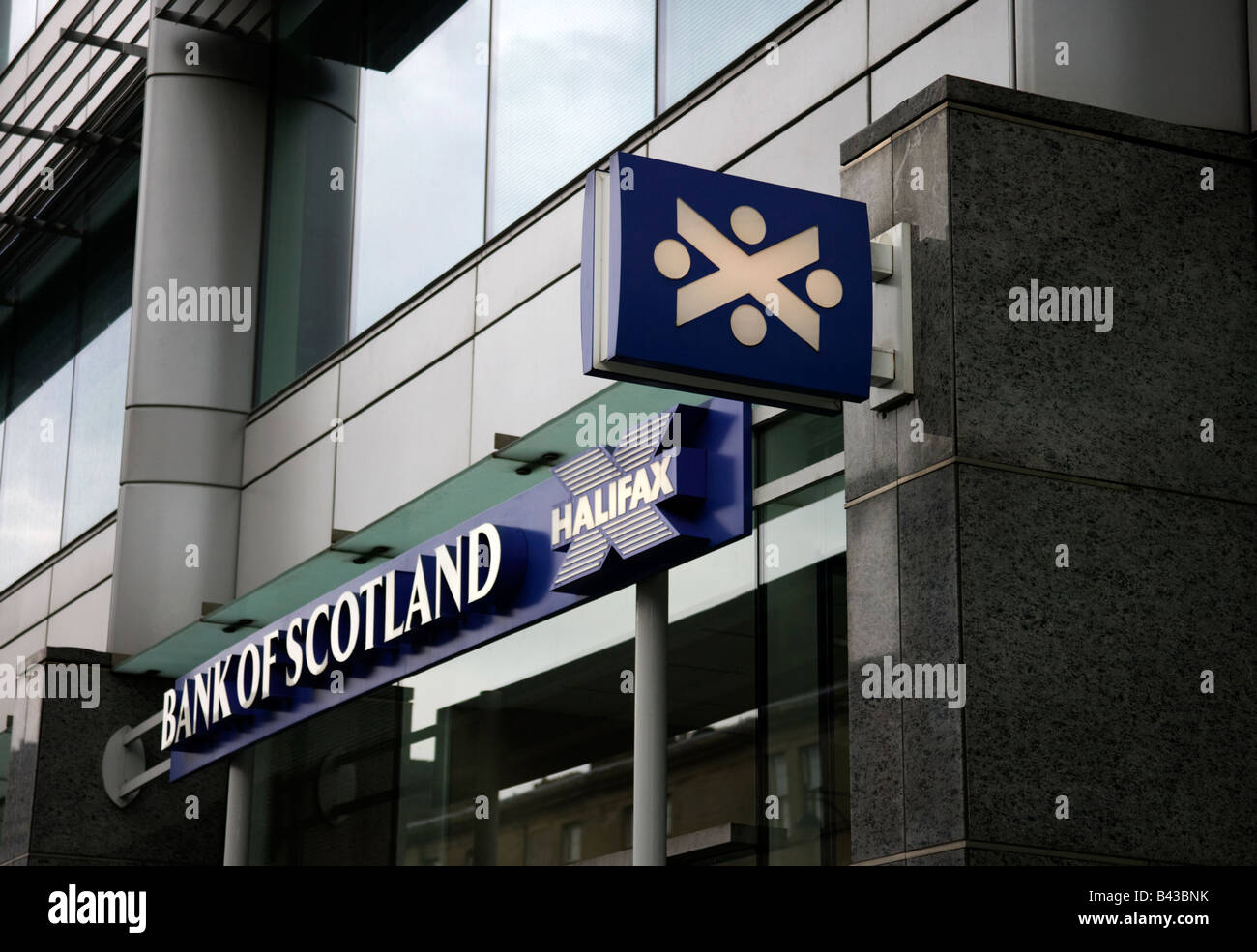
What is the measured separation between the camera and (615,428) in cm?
1104

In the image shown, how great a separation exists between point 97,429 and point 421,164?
676 centimetres

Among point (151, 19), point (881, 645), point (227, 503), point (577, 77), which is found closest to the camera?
point (881, 645)

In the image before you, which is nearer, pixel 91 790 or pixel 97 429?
pixel 91 790

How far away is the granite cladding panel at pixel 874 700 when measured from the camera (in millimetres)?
7363

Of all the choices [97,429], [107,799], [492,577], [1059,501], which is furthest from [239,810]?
[1059,501]

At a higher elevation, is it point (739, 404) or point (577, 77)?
point (577, 77)

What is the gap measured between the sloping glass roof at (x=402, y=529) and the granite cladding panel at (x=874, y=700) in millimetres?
1974

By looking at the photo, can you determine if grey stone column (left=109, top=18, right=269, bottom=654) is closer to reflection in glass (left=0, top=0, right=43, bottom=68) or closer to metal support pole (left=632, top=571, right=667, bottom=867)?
reflection in glass (left=0, top=0, right=43, bottom=68)

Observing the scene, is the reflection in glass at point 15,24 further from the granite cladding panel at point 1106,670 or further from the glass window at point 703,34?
the granite cladding panel at point 1106,670

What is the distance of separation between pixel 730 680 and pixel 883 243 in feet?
9.98

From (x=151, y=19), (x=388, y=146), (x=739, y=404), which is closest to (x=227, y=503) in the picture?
(x=388, y=146)

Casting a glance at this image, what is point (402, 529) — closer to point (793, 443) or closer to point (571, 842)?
point (571, 842)

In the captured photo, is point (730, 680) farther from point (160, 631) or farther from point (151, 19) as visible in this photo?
point (151, 19)
